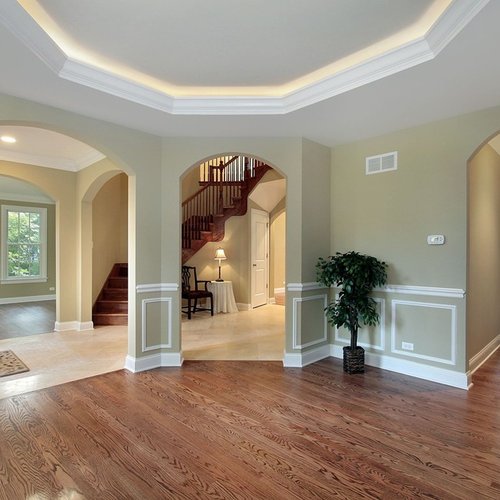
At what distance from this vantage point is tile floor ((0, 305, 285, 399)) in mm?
3500

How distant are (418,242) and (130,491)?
3.36m

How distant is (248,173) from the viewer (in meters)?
7.69

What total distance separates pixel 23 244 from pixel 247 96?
27.3ft

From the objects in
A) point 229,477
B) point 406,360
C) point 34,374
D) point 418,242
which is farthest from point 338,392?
point 34,374

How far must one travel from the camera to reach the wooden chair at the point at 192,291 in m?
6.60

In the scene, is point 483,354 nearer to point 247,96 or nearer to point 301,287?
point 301,287

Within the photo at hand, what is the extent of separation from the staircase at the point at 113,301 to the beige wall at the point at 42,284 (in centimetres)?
358

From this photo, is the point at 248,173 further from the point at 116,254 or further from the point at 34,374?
the point at 34,374

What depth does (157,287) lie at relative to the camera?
3844mm

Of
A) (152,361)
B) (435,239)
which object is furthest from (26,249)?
(435,239)

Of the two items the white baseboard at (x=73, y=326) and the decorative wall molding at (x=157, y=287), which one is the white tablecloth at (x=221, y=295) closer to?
the white baseboard at (x=73, y=326)

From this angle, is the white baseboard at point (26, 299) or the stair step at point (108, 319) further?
the white baseboard at point (26, 299)

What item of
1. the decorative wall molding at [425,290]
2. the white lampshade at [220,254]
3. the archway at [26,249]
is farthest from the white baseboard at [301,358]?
the archway at [26,249]

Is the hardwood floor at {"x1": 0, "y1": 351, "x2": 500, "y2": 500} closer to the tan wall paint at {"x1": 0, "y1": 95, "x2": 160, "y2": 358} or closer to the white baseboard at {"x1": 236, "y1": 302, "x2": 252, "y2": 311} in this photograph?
the tan wall paint at {"x1": 0, "y1": 95, "x2": 160, "y2": 358}
